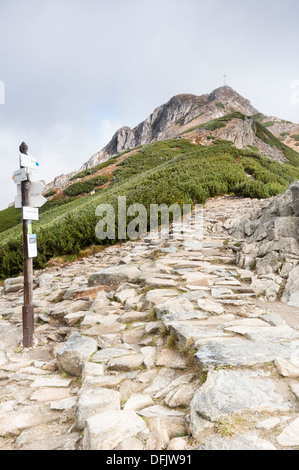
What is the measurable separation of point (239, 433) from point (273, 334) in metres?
1.61

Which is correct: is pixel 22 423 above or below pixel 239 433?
below

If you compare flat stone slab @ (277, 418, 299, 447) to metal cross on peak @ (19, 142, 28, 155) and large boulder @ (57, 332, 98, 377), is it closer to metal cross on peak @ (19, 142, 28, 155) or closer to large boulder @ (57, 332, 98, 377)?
large boulder @ (57, 332, 98, 377)

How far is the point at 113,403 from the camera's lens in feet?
8.25

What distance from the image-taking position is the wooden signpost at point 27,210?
15.4 ft

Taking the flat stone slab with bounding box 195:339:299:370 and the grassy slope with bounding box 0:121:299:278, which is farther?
the grassy slope with bounding box 0:121:299:278

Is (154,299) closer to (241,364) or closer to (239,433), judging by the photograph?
(241,364)

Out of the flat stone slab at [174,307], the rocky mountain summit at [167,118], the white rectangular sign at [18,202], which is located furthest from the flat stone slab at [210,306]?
the rocky mountain summit at [167,118]

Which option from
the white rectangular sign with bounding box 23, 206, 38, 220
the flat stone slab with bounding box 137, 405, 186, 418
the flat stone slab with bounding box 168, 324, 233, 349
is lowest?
the flat stone slab with bounding box 137, 405, 186, 418

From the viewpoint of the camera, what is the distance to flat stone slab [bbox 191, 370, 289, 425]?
2100 mm

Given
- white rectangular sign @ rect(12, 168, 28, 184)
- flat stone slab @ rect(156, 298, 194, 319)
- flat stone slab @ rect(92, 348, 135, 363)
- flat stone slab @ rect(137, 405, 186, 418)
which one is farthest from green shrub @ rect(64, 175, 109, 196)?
flat stone slab @ rect(137, 405, 186, 418)

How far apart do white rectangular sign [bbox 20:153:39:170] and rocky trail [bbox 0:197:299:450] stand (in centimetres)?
256

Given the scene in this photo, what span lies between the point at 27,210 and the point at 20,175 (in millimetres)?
573

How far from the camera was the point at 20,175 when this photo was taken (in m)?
4.74
